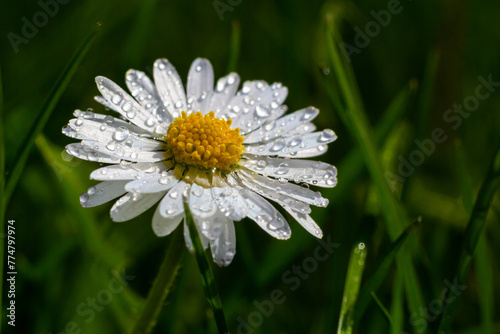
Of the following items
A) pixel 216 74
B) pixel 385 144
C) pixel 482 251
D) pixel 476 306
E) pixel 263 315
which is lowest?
pixel 476 306

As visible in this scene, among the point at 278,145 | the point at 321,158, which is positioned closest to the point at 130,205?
the point at 278,145

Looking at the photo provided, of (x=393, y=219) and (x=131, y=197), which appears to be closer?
(x=131, y=197)

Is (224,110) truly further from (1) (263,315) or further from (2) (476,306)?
(2) (476,306)

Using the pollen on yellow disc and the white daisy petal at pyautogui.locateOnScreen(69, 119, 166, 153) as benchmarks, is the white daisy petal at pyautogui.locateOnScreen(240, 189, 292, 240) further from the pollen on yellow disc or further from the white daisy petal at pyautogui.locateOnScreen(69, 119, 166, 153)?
the white daisy petal at pyautogui.locateOnScreen(69, 119, 166, 153)

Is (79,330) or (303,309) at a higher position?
(79,330)

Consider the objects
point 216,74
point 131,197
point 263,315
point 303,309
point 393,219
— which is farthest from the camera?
point 216,74

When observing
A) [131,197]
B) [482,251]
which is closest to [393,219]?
[482,251]

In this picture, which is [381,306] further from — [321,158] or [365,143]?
[321,158]
